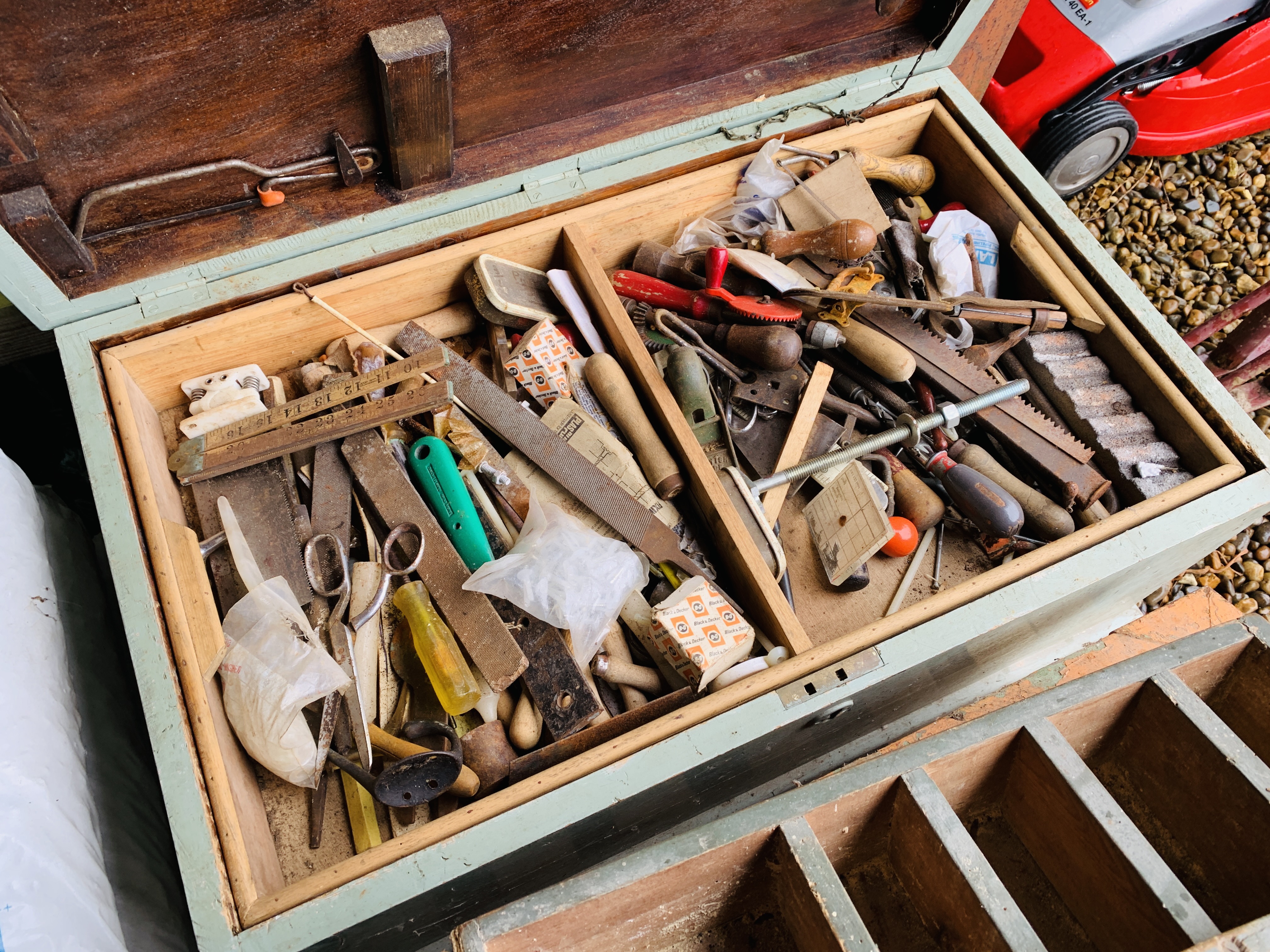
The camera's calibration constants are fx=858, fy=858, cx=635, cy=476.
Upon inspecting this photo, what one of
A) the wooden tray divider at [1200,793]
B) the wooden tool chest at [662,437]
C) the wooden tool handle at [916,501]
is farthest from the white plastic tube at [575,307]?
the wooden tray divider at [1200,793]

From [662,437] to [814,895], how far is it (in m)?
1.00

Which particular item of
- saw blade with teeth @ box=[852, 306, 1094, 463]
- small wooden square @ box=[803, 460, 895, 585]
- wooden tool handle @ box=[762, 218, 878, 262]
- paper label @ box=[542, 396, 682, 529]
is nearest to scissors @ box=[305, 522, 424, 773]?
paper label @ box=[542, 396, 682, 529]

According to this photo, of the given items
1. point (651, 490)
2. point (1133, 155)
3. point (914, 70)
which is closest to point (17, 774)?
point (651, 490)

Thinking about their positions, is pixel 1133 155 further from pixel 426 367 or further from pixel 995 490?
pixel 426 367

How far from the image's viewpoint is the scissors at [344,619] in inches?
60.7

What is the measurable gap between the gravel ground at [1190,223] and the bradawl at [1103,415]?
1339 millimetres

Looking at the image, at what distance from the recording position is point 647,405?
191 centimetres

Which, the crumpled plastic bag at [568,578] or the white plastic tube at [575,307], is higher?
the white plastic tube at [575,307]

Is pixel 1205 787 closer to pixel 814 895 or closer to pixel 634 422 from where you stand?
pixel 814 895

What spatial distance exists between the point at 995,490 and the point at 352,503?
133 cm

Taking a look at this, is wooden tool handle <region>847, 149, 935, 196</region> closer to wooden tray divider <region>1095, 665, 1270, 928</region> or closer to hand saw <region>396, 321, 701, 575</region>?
hand saw <region>396, 321, 701, 575</region>

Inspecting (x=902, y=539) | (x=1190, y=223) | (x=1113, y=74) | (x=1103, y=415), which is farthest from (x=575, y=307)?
(x=1190, y=223)

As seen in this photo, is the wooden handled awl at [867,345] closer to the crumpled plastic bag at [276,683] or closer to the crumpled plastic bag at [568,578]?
the crumpled plastic bag at [568,578]

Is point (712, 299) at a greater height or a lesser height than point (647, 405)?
greater
